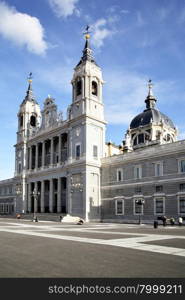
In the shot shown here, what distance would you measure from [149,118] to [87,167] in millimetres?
38509

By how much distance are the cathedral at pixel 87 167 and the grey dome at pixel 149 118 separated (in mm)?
7272

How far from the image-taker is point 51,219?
2226 inches

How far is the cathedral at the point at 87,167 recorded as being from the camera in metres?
46.7

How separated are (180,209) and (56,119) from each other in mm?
34982

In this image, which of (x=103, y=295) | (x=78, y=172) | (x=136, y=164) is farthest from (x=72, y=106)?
(x=103, y=295)

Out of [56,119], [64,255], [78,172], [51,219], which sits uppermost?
[56,119]

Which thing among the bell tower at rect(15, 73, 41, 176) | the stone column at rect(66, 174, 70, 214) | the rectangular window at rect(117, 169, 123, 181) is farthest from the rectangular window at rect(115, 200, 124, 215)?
the bell tower at rect(15, 73, 41, 176)

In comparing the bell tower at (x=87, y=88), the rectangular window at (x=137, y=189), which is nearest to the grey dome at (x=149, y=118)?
the bell tower at (x=87, y=88)

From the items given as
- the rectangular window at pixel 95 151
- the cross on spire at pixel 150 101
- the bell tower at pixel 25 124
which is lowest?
the rectangular window at pixel 95 151

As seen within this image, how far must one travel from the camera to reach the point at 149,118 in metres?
86.8

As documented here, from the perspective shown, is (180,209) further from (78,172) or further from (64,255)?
(64,255)

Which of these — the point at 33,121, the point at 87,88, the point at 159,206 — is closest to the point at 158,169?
the point at 159,206

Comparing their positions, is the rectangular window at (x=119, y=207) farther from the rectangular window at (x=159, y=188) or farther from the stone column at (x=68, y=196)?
the stone column at (x=68, y=196)

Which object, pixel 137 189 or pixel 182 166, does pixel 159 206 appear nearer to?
pixel 137 189
